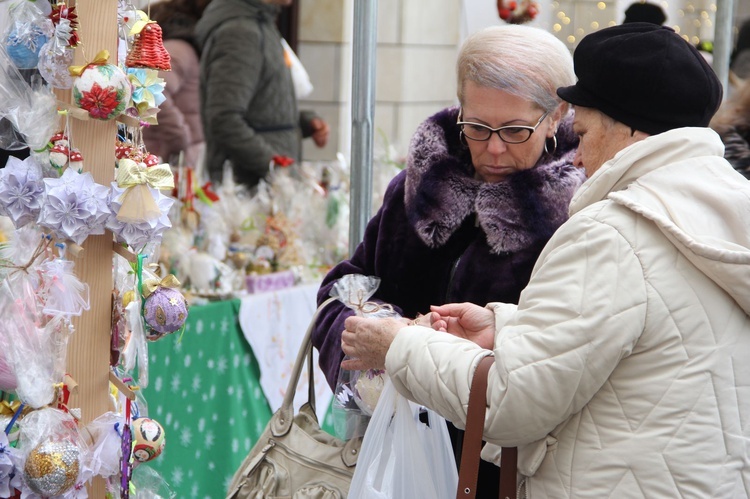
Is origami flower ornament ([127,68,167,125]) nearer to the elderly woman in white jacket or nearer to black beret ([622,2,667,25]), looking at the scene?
the elderly woman in white jacket

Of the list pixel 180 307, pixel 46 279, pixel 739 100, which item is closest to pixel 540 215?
pixel 180 307

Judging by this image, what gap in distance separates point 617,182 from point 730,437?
0.48 metres

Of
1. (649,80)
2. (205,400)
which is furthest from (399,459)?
(205,400)

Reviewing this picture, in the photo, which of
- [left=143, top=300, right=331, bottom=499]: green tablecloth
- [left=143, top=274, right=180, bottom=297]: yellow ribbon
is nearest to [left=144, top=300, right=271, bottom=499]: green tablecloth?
[left=143, top=300, right=331, bottom=499]: green tablecloth

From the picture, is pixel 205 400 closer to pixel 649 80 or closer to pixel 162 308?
pixel 162 308

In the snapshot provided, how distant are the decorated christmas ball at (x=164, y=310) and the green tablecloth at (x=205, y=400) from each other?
1786mm

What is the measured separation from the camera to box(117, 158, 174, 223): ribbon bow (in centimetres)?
198

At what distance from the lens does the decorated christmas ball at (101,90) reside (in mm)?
1918

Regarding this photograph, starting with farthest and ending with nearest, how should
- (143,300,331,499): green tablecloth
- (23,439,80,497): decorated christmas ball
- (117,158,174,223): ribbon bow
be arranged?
1. (143,300,331,499): green tablecloth
2. (117,158,174,223): ribbon bow
3. (23,439,80,497): decorated christmas ball

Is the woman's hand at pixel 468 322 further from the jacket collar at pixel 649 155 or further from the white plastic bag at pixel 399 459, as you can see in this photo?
the jacket collar at pixel 649 155

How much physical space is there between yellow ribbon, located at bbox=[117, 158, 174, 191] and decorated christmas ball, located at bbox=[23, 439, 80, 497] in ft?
1.78

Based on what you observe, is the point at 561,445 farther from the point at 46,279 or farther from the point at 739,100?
the point at 739,100

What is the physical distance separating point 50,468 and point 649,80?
1349 millimetres

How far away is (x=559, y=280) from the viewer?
65.6 inches
